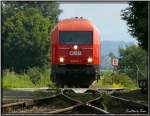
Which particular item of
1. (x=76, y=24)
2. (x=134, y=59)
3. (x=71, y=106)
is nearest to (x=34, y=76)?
(x=76, y=24)

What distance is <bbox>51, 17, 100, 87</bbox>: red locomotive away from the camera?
22.1m

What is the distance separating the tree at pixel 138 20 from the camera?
57.4 ft

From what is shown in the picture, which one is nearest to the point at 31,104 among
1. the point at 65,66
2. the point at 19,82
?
the point at 65,66

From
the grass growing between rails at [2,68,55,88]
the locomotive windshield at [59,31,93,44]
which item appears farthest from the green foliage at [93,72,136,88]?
the locomotive windshield at [59,31,93,44]

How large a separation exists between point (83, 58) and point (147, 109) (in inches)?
443

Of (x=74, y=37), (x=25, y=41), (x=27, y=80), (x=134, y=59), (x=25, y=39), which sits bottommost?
(x=27, y=80)

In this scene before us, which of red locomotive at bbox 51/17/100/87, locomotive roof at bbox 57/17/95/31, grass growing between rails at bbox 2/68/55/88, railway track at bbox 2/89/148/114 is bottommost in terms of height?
railway track at bbox 2/89/148/114

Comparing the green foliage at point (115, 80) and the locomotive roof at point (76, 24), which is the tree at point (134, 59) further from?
the locomotive roof at point (76, 24)

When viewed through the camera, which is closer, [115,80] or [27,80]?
[27,80]

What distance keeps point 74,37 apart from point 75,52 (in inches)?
27.2

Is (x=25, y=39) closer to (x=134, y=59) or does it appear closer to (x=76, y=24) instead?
(x=134, y=59)

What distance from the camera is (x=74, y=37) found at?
880 inches

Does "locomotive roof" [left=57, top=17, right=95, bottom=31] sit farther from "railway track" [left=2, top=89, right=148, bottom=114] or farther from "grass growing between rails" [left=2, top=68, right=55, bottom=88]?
"railway track" [left=2, top=89, right=148, bottom=114]

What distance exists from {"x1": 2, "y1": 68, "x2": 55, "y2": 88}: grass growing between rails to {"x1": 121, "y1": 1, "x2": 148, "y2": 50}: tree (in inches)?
270
